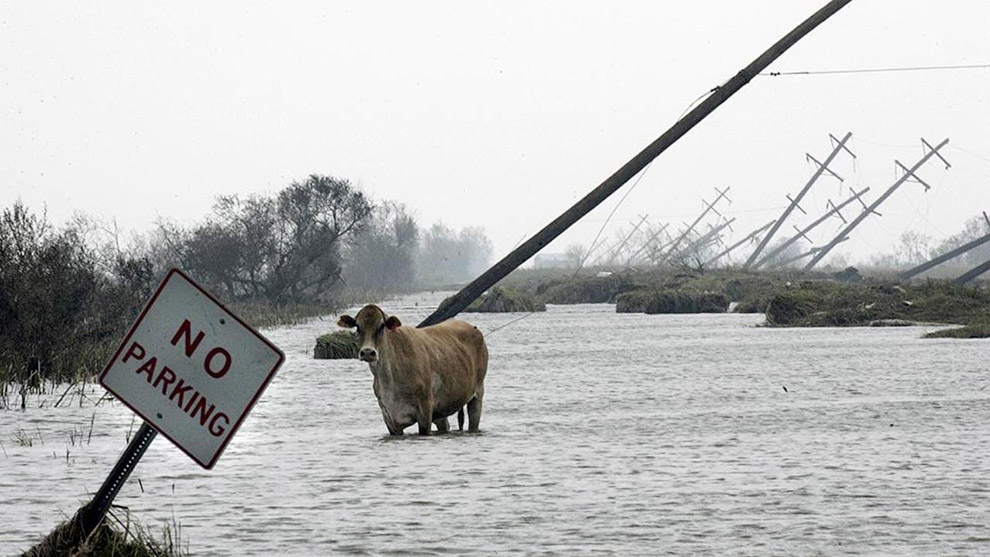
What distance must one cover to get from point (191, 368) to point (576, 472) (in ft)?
24.6

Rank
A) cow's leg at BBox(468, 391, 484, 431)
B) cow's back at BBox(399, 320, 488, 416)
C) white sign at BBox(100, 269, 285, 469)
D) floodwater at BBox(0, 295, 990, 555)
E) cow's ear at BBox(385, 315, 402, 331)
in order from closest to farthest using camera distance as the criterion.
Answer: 1. white sign at BBox(100, 269, 285, 469)
2. floodwater at BBox(0, 295, 990, 555)
3. cow's ear at BBox(385, 315, 402, 331)
4. cow's back at BBox(399, 320, 488, 416)
5. cow's leg at BBox(468, 391, 484, 431)

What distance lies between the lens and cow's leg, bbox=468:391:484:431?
64.3 ft

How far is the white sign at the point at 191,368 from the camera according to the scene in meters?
8.22

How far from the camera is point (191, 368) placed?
27.3ft

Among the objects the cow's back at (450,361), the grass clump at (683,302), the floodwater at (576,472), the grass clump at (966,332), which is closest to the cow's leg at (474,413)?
the cow's back at (450,361)

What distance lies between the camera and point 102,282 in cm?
3472

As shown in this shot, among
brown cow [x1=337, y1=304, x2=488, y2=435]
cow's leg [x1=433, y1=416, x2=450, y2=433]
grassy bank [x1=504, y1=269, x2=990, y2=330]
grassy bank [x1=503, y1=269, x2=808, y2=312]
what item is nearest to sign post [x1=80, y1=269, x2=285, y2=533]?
brown cow [x1=337, y1=304, x2=488, y2=435]

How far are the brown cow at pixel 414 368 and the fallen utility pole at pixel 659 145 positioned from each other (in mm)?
3730

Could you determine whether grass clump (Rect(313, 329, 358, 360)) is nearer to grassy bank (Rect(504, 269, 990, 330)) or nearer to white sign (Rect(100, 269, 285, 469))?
grassy bank (Rect(504, 269, 990, 330))

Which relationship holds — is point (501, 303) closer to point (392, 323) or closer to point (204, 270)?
point (204, 270)

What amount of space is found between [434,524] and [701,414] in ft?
34.8

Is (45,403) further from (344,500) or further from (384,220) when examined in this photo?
(384,220)

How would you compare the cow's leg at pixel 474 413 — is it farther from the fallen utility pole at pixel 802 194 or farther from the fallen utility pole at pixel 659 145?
the fallen utility pole at pixel 802 194

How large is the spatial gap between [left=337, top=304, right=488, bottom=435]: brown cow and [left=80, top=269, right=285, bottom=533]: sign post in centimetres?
877
